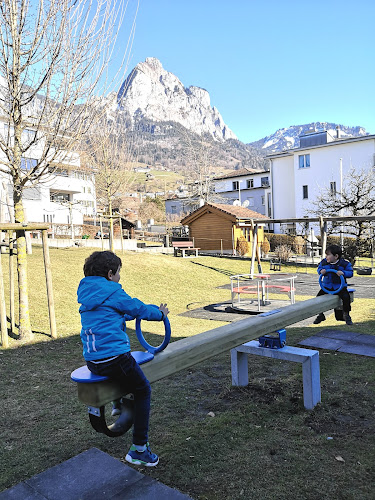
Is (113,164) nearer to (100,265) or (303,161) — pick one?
(100,265)

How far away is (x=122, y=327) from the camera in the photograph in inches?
116

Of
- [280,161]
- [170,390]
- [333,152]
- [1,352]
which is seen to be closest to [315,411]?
[170,390]

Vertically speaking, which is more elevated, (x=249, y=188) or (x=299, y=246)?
(x=249, y=188)

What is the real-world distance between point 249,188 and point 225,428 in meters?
53.6

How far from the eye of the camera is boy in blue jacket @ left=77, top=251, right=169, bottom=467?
9.12 feet

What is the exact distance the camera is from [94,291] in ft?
9.18

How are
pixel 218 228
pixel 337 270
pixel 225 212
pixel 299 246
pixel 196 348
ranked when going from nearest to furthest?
pixel 196 348
pixel 337 270
pixel 225 212
pixel 218 228
pixel 299 246

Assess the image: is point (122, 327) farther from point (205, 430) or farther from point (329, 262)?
point (329, 262)

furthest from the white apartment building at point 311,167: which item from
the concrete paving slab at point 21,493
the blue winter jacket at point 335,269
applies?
the concrete paving slab at point 21,493

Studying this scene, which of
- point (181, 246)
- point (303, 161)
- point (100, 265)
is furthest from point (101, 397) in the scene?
point (303, 161)

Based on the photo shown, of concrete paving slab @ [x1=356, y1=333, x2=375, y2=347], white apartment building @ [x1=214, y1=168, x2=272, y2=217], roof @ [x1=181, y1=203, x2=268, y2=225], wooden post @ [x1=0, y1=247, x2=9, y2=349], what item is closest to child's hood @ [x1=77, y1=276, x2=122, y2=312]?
wooden post @ [x1=0, y1=247, x2=9, y2=349]

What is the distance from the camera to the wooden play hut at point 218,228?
1177 inches

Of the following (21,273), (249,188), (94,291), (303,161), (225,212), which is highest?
(303,161)

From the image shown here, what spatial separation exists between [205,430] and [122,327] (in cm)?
150
